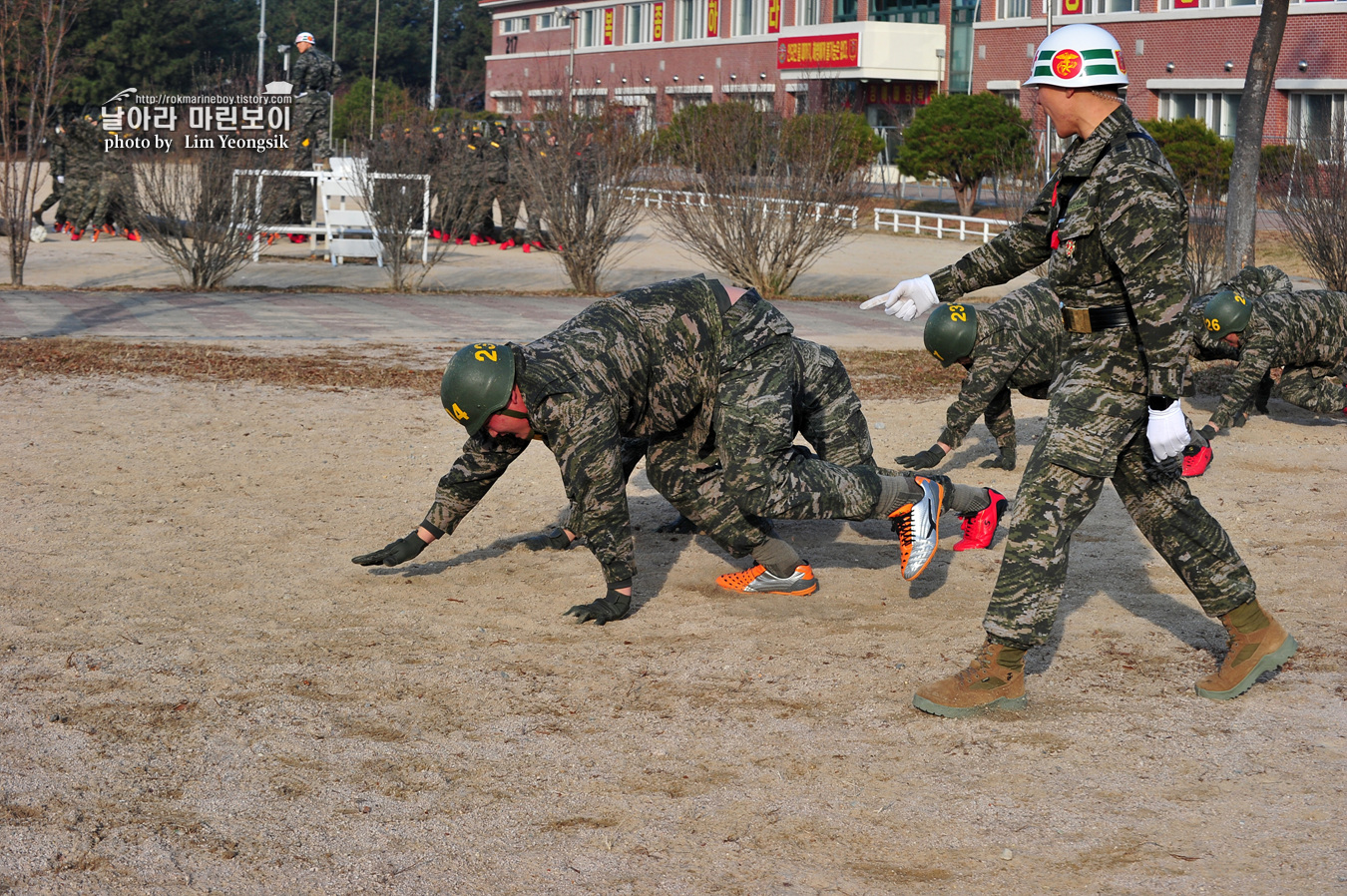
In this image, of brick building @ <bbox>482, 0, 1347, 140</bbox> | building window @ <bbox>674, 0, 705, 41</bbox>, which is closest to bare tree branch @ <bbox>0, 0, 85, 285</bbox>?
brick building @ <bbox>482, 0, 1347, 140</bbox>

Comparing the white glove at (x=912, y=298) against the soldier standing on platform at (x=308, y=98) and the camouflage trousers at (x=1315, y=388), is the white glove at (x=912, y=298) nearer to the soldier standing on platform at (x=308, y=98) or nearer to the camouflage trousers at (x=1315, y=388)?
the camouflage trousers at (x=1315, y=388)

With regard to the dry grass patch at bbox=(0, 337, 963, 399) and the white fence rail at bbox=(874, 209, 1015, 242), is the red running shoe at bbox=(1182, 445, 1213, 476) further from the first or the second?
the white fence rail at bbox=(874, 209, 1015, 242)

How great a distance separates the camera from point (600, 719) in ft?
13.5

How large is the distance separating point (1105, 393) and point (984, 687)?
0.96 meters

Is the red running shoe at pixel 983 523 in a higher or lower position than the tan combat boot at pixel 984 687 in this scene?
higher

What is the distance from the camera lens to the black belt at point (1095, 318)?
156 inches

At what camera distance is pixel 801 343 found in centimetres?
571

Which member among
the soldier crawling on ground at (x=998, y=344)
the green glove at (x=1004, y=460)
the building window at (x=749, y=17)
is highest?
the building window at (x=749, y=17)

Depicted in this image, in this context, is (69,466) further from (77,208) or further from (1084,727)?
(77,208)

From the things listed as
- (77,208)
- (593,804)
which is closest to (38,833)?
(593,804)

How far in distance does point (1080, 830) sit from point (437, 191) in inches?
691

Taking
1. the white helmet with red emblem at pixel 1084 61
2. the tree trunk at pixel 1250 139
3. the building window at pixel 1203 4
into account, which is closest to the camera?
the white helmet with red emblem at pixel 1084 61

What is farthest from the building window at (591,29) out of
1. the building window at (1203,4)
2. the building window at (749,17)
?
the building window at (1203,4)

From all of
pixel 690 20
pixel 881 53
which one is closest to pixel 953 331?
pixel 881 53
